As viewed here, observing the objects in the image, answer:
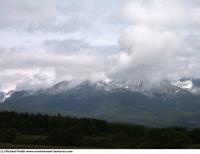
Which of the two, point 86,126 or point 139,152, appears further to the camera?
point 86,126

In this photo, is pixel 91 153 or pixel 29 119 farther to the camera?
pixel 29 119

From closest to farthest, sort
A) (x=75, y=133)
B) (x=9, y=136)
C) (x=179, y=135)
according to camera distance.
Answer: (x=179, y=135) < (x=75, y=133) < (x=9, y=136)

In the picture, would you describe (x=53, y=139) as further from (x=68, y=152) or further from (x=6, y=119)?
(x=6, y=119)

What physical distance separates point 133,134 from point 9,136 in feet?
95.0

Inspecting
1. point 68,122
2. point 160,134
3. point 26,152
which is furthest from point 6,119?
point 26,152

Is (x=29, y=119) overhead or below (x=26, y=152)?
overhead

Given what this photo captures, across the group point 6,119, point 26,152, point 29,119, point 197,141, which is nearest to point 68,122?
point 29,119

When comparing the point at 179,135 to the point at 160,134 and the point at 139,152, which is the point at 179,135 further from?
the point at 139,152

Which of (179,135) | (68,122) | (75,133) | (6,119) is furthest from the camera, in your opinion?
(6,119)

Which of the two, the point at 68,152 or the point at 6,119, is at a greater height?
the point at 6,119

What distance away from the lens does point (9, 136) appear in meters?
95.7

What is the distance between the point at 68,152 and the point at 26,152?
4185mm

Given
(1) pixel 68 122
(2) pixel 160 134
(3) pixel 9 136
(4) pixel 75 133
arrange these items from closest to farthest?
(2) pixel 160 134, (4) pixel 75 133, (3) pixel 9 136, (1) pixel 68 122

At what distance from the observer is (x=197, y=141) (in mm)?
79812
